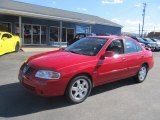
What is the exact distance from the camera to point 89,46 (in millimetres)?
6340

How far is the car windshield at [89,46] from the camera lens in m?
6.05

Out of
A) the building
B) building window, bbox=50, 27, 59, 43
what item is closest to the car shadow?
the building

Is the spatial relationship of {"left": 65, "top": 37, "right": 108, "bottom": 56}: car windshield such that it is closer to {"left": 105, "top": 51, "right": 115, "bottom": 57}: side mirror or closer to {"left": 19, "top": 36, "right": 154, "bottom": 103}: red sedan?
{"left": 19, "top": 36, "right": 154, "bottom": 103}: red sedan

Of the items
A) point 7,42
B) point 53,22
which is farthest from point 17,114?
point 53,22

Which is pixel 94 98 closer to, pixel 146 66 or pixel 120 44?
pixel 120 44

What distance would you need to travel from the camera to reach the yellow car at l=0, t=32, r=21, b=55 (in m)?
13.4

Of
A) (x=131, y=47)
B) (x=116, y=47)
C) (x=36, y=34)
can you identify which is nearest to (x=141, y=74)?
(x=131, y=47)

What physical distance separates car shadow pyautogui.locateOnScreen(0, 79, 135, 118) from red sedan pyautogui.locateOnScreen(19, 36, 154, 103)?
0.33 m

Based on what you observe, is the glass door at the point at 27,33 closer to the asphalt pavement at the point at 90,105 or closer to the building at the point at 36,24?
the building at the point at 36,24

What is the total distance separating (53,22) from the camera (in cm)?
2530

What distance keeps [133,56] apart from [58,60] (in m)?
2.72

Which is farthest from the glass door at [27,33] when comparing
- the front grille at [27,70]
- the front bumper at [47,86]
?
the front bumper at [47,86]

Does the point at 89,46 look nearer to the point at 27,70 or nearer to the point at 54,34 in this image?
the point at 27,70

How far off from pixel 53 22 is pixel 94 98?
20318 mm
